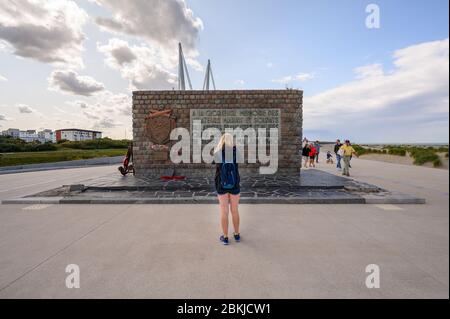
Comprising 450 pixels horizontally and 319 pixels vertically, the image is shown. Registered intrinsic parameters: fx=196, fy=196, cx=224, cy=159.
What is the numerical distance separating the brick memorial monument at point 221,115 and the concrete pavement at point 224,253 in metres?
5.20

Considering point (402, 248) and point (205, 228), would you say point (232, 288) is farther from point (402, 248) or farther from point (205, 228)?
point (402, 248)

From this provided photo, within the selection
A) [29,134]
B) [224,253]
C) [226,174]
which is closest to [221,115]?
[226,174]

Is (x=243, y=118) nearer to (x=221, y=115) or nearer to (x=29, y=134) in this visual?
(x=221, y=115)

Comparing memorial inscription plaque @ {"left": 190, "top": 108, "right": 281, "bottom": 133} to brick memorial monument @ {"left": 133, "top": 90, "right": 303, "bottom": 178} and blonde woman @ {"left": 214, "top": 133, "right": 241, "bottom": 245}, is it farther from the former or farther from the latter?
blonde woman @ {"left": 214, "top": 133, "right": 241, "bottom": 245}

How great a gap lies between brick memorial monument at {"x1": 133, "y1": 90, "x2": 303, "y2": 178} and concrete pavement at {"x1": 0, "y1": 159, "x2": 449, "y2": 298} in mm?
5196

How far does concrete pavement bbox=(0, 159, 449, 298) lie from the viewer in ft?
7.74

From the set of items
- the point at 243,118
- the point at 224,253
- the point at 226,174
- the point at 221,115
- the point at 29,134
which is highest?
the point at 29,134

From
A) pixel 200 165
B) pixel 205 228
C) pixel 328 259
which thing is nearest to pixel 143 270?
pixel 205 228

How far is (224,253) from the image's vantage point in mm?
3148

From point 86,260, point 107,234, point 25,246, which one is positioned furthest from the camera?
point 107,234

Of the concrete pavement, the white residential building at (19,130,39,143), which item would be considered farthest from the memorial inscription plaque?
the white residential building at (19,130,39,143)

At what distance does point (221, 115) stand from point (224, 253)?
8.00m
